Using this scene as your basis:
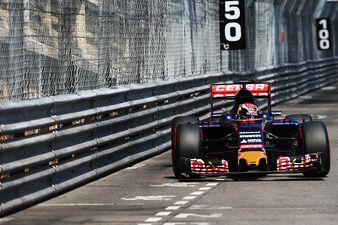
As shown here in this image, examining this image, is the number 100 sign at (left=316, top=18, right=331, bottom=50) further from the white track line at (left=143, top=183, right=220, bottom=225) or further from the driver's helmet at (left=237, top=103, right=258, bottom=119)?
the white track line at (left=143, top=183, right=220, bottom=225)

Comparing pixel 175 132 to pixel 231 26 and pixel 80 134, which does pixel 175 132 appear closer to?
pixel 80 134

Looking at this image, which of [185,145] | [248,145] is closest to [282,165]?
[248,145]

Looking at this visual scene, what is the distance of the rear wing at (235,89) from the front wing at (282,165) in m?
2.15

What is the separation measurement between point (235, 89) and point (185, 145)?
83.2 inches

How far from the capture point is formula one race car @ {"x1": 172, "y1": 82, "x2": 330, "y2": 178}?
15164 millimetres

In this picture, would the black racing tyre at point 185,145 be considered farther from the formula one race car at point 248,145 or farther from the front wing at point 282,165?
the front wing at point 282,165

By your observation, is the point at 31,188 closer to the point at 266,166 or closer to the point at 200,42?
the point at 266,166

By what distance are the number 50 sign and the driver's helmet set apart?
36.6ft

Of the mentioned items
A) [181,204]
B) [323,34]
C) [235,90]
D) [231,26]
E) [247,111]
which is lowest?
[181,204]

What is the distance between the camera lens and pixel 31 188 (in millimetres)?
13031

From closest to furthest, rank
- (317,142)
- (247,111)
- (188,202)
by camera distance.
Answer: (188,202) → (317,142) → (247,111)

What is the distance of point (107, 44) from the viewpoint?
18.0m

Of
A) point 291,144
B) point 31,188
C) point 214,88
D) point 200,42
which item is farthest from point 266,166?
point 200,42

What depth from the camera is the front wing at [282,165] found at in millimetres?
15078
